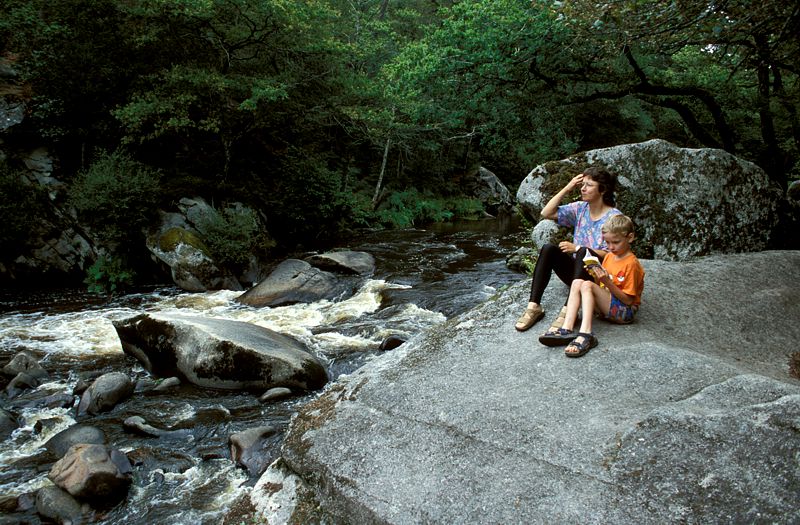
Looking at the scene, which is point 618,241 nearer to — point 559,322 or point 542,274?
point 542,274

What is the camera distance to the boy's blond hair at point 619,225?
15.2ft

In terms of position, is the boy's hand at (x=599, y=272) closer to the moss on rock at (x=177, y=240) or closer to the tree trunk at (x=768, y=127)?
the tree trunk at (x=768, y=127)

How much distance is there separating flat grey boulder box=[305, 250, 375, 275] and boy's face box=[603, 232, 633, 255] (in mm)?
9276

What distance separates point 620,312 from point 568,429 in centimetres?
170

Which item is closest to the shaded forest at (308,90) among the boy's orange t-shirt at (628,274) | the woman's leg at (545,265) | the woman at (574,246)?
the woman at (574,246)

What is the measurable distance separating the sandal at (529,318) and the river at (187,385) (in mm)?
2925

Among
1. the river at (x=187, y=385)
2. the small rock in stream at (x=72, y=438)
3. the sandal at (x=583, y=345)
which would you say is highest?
the sandal at (x=583, y=345)

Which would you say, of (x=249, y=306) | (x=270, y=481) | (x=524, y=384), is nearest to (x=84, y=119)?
(x=249, y=306)

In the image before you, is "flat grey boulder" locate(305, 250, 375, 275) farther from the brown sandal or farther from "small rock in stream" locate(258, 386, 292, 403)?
the brown sandal

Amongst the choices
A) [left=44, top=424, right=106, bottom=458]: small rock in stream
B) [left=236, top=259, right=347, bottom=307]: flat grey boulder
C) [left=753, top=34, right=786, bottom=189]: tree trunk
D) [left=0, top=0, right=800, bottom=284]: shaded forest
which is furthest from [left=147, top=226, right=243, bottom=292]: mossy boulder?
[left=753, top=34, right=786, bottom=189]: tree trunk

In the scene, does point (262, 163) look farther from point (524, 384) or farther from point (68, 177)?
point (524, 384)

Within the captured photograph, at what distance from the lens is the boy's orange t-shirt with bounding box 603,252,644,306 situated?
184 inches

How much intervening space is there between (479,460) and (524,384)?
2.87 feet

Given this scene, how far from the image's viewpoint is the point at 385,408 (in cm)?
420
